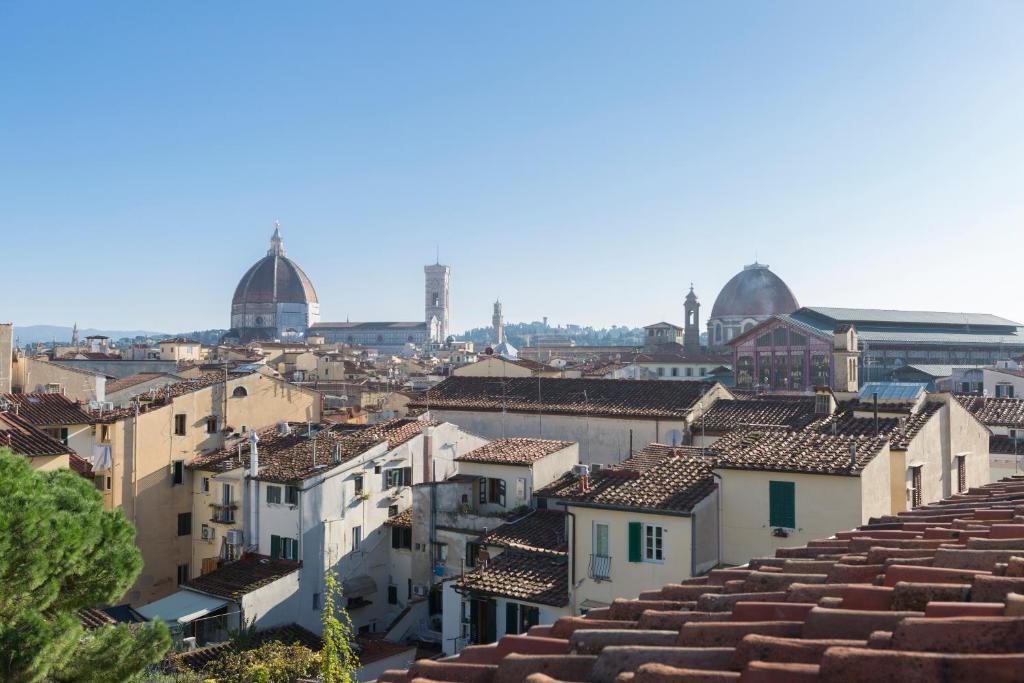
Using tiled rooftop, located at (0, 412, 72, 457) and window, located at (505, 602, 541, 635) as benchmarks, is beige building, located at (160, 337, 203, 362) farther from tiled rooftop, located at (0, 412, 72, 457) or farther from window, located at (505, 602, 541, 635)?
window, located at (505, 602, 541, 635)

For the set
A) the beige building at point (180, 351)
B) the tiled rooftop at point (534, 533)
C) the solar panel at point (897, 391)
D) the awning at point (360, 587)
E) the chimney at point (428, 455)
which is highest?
the beige building at point (180, 351)

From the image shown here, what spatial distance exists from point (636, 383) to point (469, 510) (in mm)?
11411

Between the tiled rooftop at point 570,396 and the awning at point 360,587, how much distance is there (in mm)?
9874

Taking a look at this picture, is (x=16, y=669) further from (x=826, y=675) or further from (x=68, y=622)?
(x=826, y=675)

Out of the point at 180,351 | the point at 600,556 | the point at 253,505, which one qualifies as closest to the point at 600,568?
the point at 600,556

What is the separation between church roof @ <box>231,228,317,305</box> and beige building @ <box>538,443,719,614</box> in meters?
144

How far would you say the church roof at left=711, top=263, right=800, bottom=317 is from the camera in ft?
325

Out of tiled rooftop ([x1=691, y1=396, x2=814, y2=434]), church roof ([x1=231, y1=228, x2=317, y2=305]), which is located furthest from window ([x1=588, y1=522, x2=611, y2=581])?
church roof ([x1=231, y1=228, x2=317, y2=305])

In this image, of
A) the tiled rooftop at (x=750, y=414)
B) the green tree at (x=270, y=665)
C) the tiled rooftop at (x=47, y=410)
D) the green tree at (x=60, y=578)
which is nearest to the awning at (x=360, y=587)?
the green tree at (x=270, y=665)

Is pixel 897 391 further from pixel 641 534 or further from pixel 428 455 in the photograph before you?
pixel 428 455

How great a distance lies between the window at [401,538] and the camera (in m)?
23.7

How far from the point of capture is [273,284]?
15488 centimetres

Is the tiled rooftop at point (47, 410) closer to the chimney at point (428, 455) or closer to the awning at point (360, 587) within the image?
the awning at point (360, 587)

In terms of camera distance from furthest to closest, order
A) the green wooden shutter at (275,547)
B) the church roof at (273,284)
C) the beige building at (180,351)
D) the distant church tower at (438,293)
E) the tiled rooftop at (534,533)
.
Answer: the distant church tower at (438,293) → the church roof at (273,284) → the beige building at (180,351) → the green wooden shutter at (275,547) → the tiled rooftop at (534,533)
